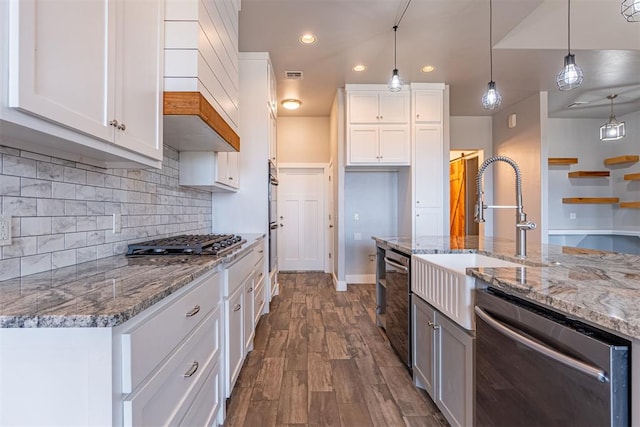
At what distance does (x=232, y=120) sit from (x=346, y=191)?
9.29 ft

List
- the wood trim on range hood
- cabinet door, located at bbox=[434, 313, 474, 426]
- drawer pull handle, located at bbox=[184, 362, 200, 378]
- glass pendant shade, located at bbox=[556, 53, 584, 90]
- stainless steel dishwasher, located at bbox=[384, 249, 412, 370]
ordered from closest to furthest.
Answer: drawer pull handle, located at bbox=[184, 362, 200, 378] → cabinet door, located at bbox=[434, 313, 474, 426] → the wood trim on range hood → stainless steel dishwasher, located at bbox=[384, 249, 412, 370] → glass pendant shade, located at bbox=[556, 53, 584, 90]

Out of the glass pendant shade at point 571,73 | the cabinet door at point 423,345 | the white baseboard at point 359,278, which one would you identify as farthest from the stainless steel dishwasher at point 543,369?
the white baseboard at point 359,278

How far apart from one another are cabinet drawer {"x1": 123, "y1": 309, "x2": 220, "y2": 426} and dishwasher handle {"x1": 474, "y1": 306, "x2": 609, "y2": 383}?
108cm

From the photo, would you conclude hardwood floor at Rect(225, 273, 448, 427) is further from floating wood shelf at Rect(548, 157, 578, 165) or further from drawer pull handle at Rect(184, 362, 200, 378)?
floating wood shelf at Rect(548, 157, 578, 165)

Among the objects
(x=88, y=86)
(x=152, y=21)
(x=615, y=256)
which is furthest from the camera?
(x=615, y=256)

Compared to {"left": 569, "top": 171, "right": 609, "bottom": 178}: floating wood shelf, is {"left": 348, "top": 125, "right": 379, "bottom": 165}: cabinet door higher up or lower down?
higher up

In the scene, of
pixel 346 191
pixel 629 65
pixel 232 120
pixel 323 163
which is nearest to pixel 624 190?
pixel 629 65

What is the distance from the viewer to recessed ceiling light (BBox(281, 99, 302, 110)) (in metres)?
4.88

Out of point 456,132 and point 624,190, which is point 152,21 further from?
point 624,190

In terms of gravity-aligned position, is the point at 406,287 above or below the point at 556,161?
below

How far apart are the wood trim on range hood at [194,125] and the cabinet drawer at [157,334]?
861 mm

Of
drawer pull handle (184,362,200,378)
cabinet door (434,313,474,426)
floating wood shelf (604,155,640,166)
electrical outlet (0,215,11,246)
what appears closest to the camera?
electrical outlet (0,215,11,246)

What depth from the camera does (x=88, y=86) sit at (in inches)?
38.7

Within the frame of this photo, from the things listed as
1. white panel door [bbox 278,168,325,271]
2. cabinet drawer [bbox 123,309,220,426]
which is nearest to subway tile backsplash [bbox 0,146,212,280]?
cabinet drawer [bbox 123,309,220,426]
